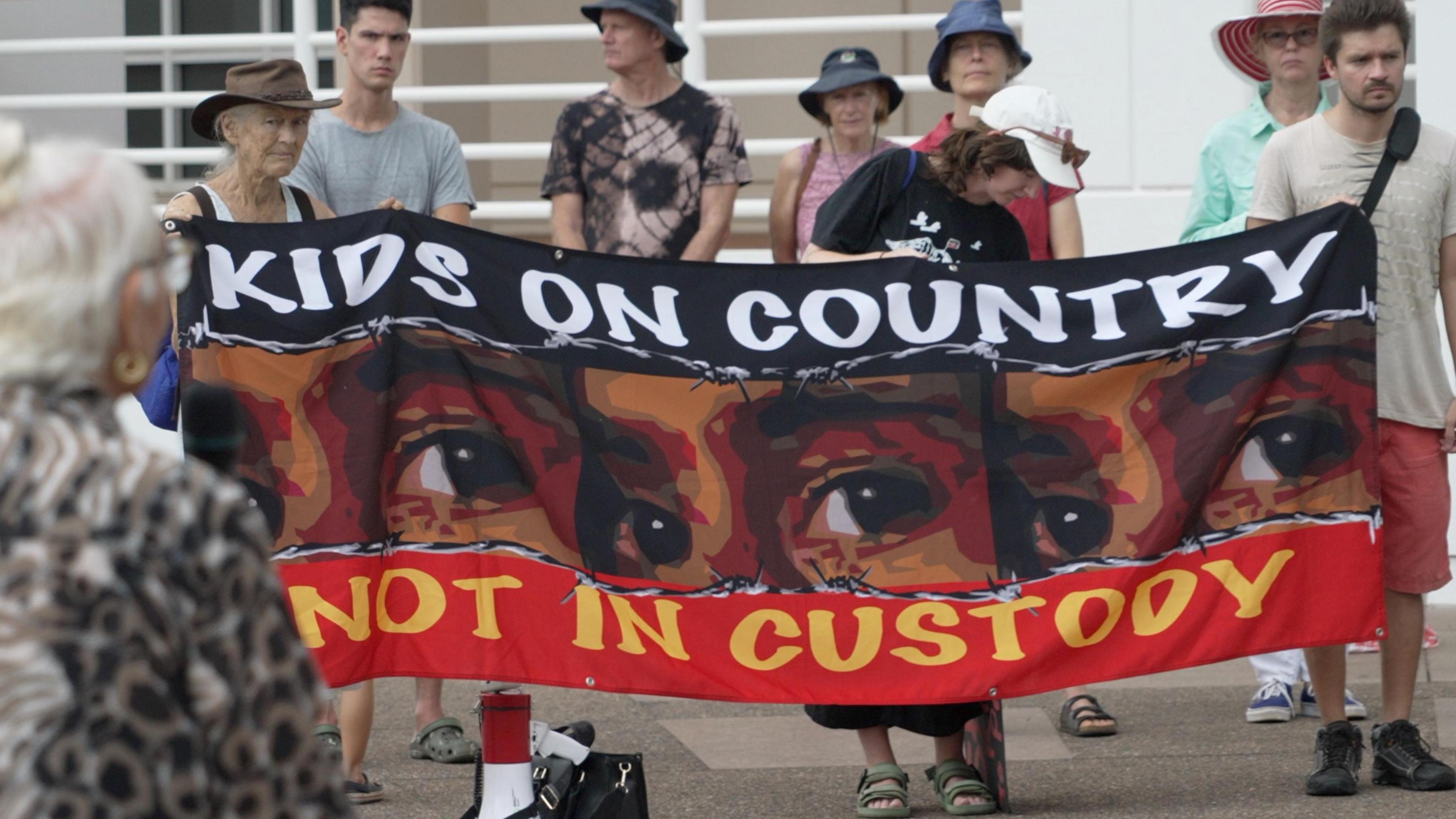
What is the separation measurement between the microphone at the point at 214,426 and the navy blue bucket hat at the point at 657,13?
14.4ft

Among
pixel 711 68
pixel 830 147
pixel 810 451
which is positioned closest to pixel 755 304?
pixel 810 451

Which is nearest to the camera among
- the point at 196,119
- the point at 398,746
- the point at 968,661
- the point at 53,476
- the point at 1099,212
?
the point at 53,476

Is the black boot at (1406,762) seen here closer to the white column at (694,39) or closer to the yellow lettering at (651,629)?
the yellow lettering at (651,629)

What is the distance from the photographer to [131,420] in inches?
367

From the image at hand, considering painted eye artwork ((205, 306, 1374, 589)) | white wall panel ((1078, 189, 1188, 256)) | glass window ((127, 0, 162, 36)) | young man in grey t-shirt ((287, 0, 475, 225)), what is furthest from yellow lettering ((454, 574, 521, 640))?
glass window ((127, 0, 162, 36))

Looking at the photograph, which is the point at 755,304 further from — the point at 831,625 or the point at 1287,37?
the point at 1287,37

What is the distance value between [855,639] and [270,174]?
2163 millimetres

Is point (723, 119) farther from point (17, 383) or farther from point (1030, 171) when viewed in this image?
point (17, 383)

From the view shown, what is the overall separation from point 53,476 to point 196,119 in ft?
12.7

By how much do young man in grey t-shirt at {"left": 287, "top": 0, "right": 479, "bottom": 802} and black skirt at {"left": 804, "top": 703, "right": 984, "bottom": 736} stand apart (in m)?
1.37

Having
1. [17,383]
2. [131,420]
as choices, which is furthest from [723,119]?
[17,383]

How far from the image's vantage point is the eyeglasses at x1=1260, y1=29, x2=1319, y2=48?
6.38 meters

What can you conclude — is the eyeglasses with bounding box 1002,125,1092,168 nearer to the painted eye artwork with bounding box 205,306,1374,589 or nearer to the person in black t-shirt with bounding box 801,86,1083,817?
the person in black t-shirt with bounding box 801,86,1083,817

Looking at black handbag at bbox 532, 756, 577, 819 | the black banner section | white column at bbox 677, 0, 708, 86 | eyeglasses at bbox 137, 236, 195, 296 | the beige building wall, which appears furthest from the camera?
the beige building wall
